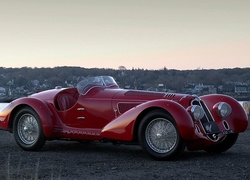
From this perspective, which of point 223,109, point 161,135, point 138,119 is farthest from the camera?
point 223,109

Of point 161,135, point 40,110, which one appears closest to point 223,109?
point 161,135

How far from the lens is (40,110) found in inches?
401

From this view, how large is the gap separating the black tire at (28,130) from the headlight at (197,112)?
3.12 meters

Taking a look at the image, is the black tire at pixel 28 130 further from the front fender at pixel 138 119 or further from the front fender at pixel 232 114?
the front fender at pixel 232 114

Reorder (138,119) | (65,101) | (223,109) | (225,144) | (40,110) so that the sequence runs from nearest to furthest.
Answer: (138,119), (223,109), (225,144), (40,110), (65,101)

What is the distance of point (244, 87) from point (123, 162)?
3701cm

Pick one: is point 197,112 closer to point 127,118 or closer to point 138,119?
point 138,119

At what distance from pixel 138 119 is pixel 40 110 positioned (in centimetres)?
231

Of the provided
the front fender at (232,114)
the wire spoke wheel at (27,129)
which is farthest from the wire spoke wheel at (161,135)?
the wire spoke wheel at (27,129)

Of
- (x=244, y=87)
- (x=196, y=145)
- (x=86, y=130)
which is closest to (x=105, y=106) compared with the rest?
(x=86, y=130)

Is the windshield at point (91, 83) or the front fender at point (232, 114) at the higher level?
the windshield at point (91, 83)

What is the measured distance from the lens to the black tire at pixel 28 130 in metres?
10.1

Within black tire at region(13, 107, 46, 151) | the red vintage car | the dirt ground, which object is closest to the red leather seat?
the red vintage car

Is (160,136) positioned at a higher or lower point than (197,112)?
lower
